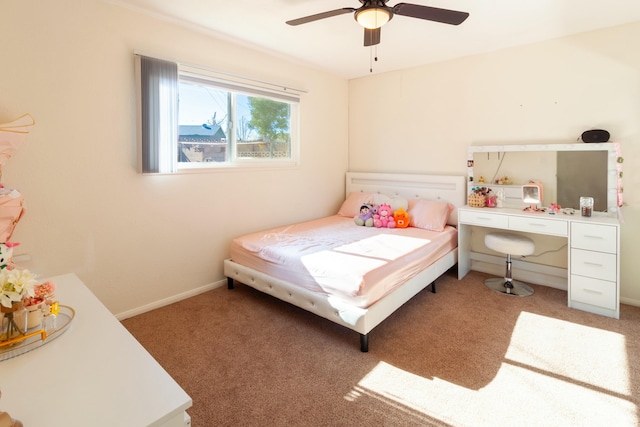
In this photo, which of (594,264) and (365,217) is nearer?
(594,264)

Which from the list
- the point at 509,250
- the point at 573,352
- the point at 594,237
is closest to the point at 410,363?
the point at 573,352

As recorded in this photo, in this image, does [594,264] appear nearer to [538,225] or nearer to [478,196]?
[538,225]

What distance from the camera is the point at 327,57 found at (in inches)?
148

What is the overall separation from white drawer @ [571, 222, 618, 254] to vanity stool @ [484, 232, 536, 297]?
0.39 meters

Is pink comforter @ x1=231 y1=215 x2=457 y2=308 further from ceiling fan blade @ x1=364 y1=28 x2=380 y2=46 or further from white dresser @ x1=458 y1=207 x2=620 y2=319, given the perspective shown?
ceiling fan blade @ x1=364 y1=28 x2=380 y2=46

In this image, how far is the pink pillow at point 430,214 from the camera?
11.9ft

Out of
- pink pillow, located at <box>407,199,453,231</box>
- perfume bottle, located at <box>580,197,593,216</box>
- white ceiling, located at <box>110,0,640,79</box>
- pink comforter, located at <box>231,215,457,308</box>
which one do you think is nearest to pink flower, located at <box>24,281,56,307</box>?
pink comforter, located at <box>231,215,457,308</box>

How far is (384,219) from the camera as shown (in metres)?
3.73

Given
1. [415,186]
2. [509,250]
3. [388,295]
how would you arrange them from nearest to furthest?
[388,295], [509,250], [415,186]

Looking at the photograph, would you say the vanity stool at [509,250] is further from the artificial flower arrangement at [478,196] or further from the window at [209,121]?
the window at [209,121]

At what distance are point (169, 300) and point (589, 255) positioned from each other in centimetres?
359

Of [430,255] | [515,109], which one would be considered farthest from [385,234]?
[515,109]

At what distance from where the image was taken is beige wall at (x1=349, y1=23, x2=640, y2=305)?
2.92 metres

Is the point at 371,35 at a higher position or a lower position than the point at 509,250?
higher
